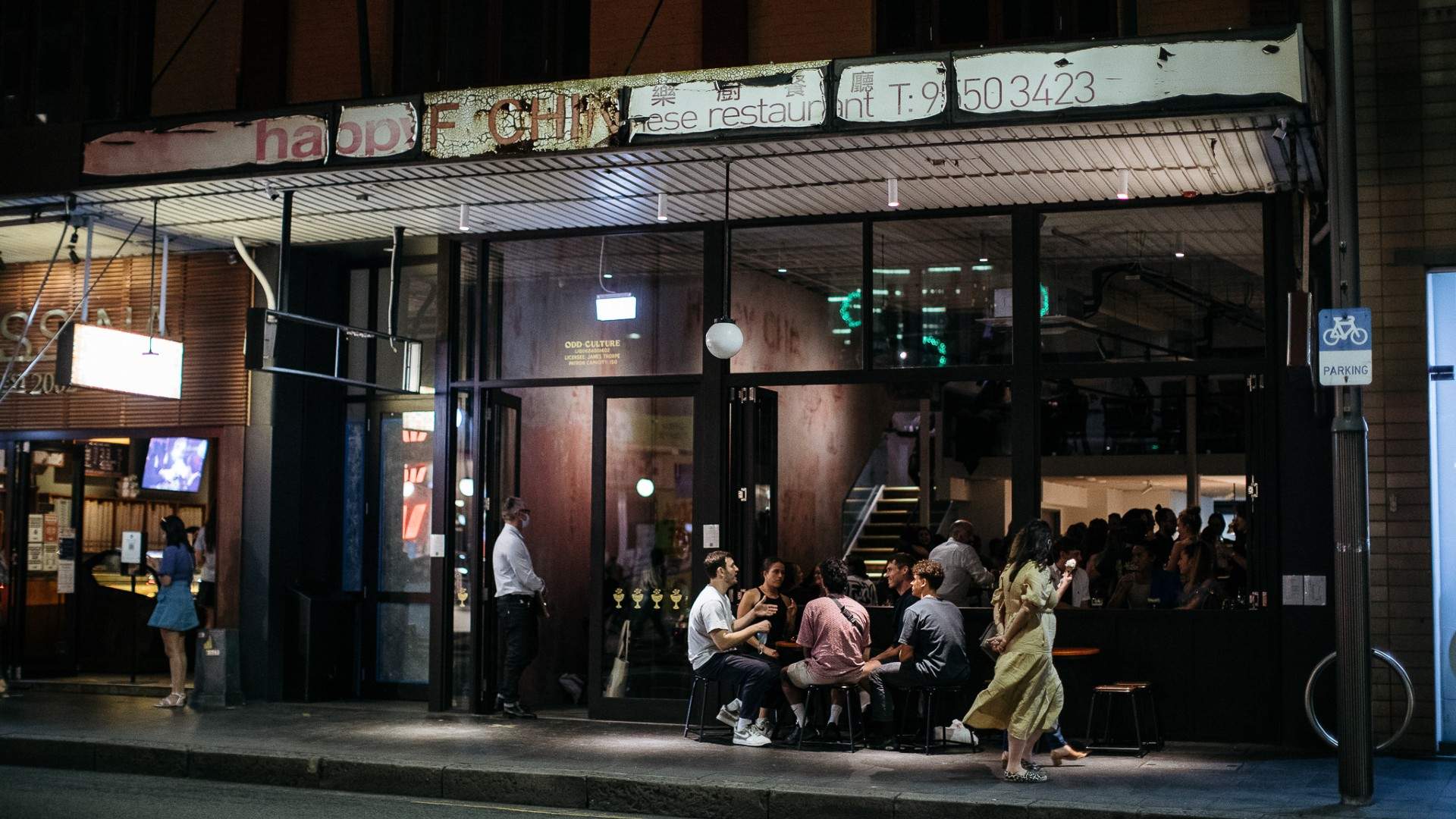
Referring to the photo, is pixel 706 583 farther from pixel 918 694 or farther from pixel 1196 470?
pixel 1196 470

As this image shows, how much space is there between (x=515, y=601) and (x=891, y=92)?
19.0ft

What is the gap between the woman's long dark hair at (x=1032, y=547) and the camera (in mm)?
9969

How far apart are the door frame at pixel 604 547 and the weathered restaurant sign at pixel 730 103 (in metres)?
3.11

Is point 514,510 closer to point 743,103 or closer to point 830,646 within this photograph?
point 830,646

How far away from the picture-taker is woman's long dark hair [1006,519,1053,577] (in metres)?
9.97

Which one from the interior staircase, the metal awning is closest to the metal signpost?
the metal awning

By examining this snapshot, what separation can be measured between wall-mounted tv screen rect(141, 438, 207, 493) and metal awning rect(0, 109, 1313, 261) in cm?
314

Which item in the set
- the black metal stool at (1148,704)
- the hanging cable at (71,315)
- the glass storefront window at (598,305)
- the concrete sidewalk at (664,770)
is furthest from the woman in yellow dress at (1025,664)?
the hanging cable at (71,315)

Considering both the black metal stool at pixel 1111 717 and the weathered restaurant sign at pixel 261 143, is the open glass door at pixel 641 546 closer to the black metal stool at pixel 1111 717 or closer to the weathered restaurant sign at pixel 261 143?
the weathered restaurant sign at pixel 261 143

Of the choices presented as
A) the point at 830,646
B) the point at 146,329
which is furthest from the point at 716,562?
the point at 146,329

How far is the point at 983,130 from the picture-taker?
10.3 m

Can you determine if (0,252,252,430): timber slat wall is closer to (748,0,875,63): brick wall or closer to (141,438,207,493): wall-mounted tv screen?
(141,438,207,493): wall-mounted tv screen

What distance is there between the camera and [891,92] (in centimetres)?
1031

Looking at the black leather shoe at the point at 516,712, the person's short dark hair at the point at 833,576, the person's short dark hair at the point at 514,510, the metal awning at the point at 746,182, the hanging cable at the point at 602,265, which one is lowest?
the black leather shoe at the point at 516,712
